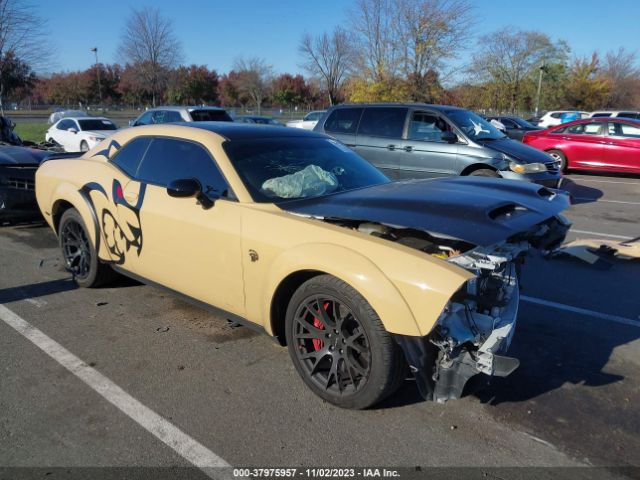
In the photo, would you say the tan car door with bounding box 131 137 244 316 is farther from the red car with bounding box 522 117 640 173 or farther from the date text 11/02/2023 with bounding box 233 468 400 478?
the red car with bounding box 522 117 640 173

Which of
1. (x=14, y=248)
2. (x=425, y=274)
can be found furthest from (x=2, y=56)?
(x=425, y=274)

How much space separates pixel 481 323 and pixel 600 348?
1564 millimetres

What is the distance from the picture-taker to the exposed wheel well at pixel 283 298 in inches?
121

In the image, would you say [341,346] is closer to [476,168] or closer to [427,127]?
[476,168]

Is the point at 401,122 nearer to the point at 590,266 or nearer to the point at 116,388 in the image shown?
the point at 590,266

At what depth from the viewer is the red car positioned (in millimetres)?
13320

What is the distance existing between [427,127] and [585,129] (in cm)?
757

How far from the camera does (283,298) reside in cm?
321

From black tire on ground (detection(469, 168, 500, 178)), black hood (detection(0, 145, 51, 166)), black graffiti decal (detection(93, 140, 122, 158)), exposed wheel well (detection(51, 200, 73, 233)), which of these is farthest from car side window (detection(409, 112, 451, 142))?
black hood (detection(0, 145, 51, 166))

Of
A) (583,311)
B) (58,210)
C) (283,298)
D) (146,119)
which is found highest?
(146,119)

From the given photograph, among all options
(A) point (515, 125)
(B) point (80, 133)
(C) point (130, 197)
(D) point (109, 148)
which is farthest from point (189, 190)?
(A) point (515, 125)

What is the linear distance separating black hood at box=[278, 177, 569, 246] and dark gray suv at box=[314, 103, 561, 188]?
4.84m

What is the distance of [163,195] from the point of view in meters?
3.91

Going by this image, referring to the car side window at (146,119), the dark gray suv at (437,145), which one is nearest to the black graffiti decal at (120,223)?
the dark gray suv at (437,145)
